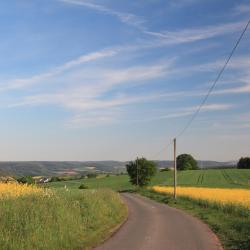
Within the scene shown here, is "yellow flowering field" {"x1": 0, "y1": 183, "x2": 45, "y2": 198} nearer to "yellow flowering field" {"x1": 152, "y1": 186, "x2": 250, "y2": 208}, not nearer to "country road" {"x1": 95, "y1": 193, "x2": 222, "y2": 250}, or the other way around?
"country road" {"x1": 95, "y1": 193, "x2": 222, "y2": 250}

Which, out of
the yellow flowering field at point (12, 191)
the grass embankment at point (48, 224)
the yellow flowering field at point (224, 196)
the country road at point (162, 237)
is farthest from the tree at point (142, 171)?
A: the grass embankment at point (48, 224)

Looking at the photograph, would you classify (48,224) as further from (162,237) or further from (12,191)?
(12,191)

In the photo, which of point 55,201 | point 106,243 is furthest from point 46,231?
point 55,201

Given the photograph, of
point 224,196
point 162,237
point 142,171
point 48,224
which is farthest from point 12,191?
point 142,171

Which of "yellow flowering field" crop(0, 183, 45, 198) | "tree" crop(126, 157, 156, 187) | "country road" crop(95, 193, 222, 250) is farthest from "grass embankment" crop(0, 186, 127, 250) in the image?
"tree" crop(126, 157, 156, 187)

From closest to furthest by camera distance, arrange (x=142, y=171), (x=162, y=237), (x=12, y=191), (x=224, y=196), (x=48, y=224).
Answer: (x=48, y=224), (x=162, y=237), (x=12, y=191), (x=224, y=196), (x=142, y=171)

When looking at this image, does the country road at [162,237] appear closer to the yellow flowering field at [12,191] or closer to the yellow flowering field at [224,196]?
the yellow flowering field at [12,191]

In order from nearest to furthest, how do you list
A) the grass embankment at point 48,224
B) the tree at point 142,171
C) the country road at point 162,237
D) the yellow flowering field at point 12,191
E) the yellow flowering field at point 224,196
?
the grass embankment at point 48,224 → the country road at point 162,237 → the yellow flowering field at point 12,191 → the yellow flowering field at point 224,196 → the tree at point 142,171

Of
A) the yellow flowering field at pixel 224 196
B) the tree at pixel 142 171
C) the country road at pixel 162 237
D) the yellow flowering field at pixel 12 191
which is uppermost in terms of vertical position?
the tree at pixel 142 171

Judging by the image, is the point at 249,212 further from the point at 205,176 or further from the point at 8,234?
the point at 205,176

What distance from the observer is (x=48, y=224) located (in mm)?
17594

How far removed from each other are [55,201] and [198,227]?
7236 millimetres

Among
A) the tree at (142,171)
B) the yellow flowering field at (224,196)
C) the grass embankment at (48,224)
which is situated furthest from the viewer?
the tree at (142,171)

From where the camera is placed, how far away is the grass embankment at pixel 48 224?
597 inches
